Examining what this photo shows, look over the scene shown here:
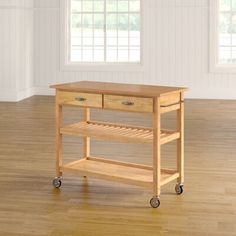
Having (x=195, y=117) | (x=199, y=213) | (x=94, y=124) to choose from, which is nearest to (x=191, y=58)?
(x=195, y=117)

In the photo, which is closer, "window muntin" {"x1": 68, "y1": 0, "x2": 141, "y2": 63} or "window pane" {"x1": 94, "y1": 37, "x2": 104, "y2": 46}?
"window muntin" {"x1": 68, "y1": 0, "x2": 141, "y2": 63}

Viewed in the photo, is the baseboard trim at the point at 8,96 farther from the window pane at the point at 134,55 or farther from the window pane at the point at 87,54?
the window pane at the point at 134,55

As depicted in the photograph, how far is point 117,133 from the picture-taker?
15.1 ft

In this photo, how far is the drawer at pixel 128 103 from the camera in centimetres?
429

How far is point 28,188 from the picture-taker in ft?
15.6

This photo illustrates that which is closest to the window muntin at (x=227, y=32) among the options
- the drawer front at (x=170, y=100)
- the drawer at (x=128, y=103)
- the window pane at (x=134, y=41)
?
the window pane at (x=134, y=41)

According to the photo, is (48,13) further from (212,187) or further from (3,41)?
(212,187)

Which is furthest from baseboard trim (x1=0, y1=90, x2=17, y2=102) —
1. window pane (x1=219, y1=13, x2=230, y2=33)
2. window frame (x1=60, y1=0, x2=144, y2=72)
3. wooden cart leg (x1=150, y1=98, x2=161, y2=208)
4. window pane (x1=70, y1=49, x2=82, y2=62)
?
wooden cart leg (x1=150, y1=98, x2=161, y2=208)

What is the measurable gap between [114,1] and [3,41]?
264cm

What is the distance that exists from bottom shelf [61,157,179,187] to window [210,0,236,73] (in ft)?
23.1

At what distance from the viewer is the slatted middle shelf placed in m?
4.44

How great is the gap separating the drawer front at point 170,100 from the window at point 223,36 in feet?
23.7

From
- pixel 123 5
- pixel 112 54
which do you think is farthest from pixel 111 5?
pixel 112 54

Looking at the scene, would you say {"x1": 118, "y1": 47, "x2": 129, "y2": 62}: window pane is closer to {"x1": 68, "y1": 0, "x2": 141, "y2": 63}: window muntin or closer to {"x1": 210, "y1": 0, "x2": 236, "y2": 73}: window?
{"x1": 68, "y1": 0, "x2": 141, "y2": 63}: window muntin
